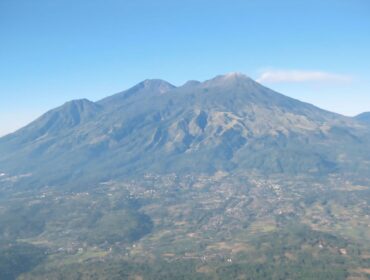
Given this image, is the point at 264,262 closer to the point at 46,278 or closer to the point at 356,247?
the point at 356,247

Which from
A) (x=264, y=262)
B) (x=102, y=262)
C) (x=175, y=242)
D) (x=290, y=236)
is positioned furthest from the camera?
(x=175, y=242)

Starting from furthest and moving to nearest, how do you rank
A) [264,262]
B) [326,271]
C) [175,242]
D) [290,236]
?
1. [175,242]
2. [290,236]
3. [264,262]
4. [326,271]

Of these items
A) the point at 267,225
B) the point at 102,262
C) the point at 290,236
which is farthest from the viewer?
the point at 267,225

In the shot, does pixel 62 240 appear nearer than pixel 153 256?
No

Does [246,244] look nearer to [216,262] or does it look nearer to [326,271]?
[216,262]

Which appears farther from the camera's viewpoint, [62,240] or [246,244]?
[62,240]

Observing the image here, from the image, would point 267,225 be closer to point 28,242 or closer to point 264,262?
point 264,262

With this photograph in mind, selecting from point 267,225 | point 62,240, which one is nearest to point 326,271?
point 267,225

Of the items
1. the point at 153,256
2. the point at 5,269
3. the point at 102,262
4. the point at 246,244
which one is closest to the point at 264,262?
the point at 246,244

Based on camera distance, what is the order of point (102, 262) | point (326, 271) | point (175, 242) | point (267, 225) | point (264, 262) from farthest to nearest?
point (267, 225) < point (175, 242) < point (102, 262) < point (264, 262) < point (326, 271)
